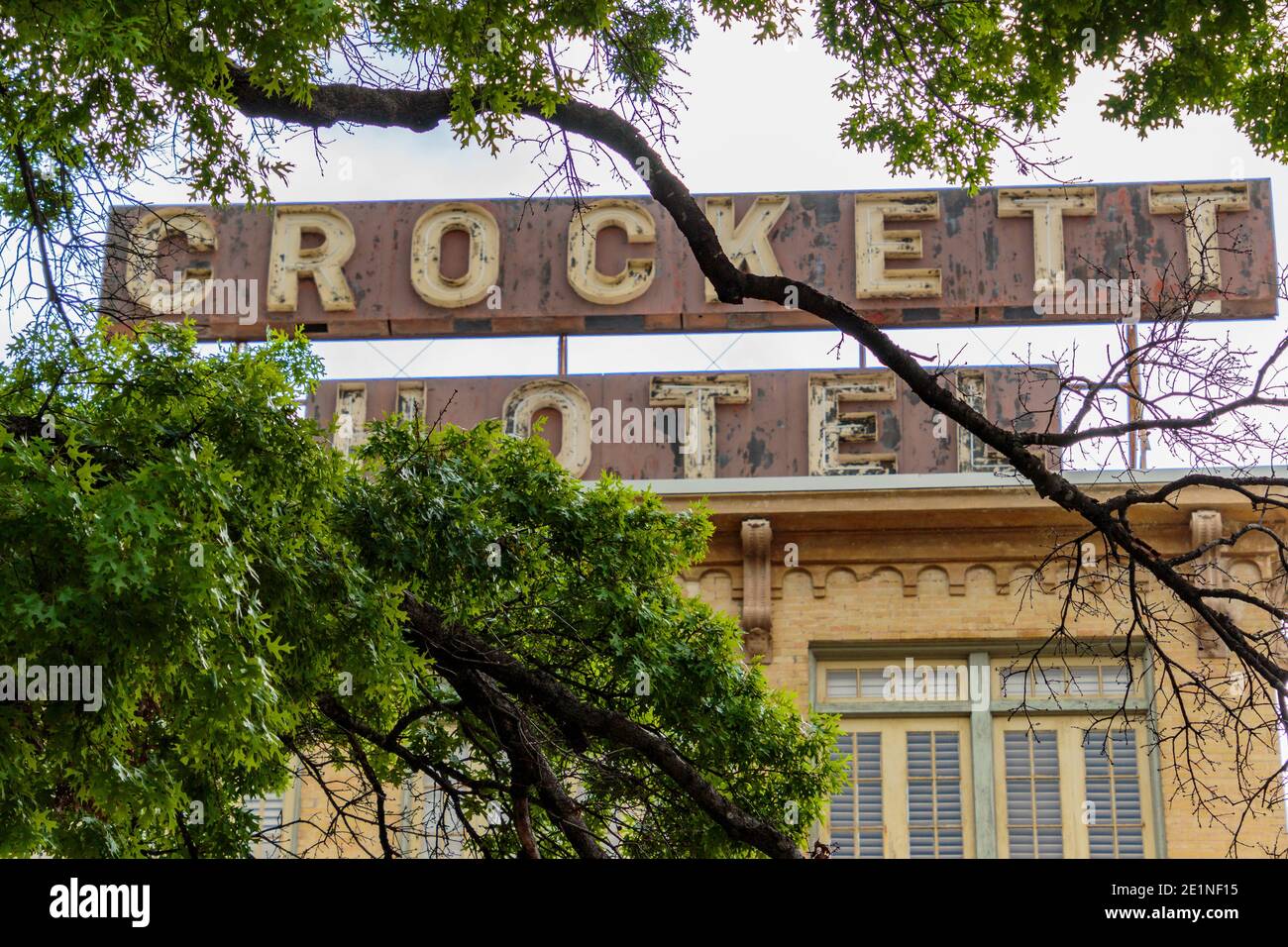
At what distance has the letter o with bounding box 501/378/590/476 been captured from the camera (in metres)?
20.7

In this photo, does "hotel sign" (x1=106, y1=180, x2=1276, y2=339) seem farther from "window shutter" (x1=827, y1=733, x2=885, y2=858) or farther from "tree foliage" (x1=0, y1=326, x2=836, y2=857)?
→ "tree foliage" (x1=0, y1=326, x2=836, y2=857)

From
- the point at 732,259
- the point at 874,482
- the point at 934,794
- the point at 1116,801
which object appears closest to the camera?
the point at 1116,801

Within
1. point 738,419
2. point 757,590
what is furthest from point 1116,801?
point 738,419

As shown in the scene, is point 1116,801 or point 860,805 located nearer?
point 1116,801

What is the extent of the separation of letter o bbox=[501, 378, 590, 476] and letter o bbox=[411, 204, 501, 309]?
1574 mm

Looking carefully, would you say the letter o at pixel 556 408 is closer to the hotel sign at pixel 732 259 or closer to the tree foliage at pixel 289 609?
the hotel sign at pixel 732 259

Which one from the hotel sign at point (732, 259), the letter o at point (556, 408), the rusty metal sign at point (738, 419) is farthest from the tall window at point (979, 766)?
the hotel sign at point (732, 259)

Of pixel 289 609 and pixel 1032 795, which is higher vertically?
pixel 289 609

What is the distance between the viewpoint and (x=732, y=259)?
21.4 metres

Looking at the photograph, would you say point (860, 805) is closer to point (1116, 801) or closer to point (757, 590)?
point (757, 590)

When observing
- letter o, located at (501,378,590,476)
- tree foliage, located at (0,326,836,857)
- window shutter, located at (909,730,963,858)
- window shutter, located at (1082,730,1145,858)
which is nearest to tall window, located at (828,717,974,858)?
window shutter, located at (909,730,963,858)

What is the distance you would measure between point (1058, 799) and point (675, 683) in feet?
26.7

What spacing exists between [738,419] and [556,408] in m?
2.37
